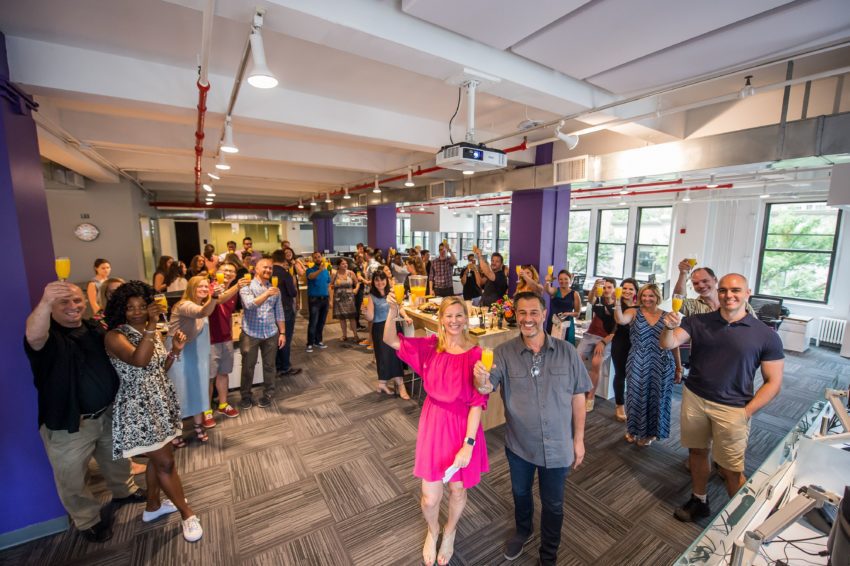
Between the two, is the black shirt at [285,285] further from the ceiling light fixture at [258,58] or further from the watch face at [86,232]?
the watch face at [86,232]

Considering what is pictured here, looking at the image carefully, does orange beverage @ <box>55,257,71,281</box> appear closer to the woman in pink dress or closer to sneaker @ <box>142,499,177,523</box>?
sneaker @ <box>142,499,177,523</box>

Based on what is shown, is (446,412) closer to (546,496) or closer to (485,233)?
(546,496)

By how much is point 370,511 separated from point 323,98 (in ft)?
11.9

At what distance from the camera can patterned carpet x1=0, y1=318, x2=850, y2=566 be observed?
2.14m

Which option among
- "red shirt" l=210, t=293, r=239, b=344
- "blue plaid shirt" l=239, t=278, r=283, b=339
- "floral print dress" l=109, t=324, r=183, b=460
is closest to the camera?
"floral print dress" l=109, t=324, r=183, b=460

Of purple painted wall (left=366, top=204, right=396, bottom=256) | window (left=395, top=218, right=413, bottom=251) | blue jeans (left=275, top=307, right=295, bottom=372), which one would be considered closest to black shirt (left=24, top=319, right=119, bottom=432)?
blue jeans (left=275, top=307, right=295, bottom=372)

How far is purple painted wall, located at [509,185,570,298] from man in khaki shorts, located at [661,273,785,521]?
3.21m

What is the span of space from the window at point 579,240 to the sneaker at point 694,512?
30.2 feet

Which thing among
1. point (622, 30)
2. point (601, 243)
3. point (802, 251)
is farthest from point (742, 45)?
point (601, 243)

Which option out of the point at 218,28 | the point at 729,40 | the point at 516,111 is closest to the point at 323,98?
the point at 218,28

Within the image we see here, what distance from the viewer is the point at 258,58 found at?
185 centimetres

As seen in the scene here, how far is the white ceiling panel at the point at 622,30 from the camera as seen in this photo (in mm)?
1793

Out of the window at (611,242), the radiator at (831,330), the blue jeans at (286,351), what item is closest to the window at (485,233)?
the window at (611,242)

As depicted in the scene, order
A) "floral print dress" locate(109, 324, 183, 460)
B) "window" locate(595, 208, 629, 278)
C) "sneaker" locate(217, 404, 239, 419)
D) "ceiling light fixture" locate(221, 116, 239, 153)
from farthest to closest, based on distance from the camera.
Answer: "window" locate(595, 208, 629, 278) → "sneaker" locate(217, 404, 239, 419) → "ceiling light fixture" locate(221, 116, 239, 153) → "floral print dress" locate(109, 324, 183, 460)
